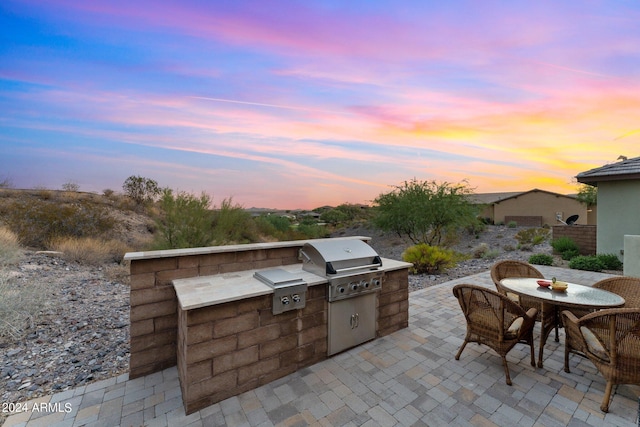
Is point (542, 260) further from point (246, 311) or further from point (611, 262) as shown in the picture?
point (246, 311)

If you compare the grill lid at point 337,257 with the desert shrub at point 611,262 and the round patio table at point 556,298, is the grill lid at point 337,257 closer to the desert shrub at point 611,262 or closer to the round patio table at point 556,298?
the round patio table at point 556,298

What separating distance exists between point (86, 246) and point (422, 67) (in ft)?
32.8

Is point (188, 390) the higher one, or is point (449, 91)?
point (449, 91)

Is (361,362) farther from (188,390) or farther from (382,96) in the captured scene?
(382,96)

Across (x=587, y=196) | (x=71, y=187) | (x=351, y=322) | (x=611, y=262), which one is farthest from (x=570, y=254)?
(x=71, y=187)

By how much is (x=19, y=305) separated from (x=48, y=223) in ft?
21.7

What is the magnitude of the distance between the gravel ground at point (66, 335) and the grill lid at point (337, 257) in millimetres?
2287

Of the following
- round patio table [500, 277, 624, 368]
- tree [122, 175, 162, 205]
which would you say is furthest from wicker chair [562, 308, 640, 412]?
tree [122, 175, 162, 205]

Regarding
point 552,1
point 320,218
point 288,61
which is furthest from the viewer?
point 320,218

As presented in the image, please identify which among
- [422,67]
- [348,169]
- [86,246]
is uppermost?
[422,67]

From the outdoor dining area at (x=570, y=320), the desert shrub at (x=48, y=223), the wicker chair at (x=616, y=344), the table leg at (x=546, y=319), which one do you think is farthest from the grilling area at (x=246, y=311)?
the desert shrub at (x=48, y=223)

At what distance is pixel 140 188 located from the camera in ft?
57.7

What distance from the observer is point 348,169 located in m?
10.0

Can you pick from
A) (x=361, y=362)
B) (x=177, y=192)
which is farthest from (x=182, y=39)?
(x=361, y=362)
